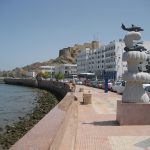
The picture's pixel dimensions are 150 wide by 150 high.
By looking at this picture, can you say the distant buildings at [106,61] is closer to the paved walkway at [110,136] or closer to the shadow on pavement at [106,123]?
the shadow on pavement at [106,123]

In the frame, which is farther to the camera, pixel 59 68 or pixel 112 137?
pixel 59 68

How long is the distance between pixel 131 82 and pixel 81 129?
2.48 metres

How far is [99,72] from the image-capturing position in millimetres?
102188

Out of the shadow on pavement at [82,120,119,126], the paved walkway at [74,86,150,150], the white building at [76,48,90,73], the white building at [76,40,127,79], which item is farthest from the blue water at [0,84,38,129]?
the white building at [76,48,90,73]

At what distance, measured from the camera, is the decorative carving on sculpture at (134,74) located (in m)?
11.3

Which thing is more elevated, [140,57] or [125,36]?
[125,36]

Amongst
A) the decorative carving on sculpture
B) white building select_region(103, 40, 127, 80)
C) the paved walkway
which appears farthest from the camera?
white building select_region(103, 40, 127, 80)

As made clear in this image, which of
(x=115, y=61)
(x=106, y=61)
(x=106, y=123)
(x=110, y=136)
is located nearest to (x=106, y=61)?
(x=106, y=61)

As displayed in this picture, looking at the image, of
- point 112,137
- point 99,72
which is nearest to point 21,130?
point 112,137

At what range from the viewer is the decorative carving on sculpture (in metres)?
11.3

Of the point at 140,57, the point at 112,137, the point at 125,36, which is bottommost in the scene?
the point at 112,137

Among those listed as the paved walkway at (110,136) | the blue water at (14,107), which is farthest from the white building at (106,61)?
the paved walkway at (110,136)

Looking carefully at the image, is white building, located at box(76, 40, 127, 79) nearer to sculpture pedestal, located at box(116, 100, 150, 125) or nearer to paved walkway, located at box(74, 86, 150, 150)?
sculpture pedestal, located at box(116, 100, 150, 125)

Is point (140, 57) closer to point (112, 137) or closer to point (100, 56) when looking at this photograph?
point (112, 137)
